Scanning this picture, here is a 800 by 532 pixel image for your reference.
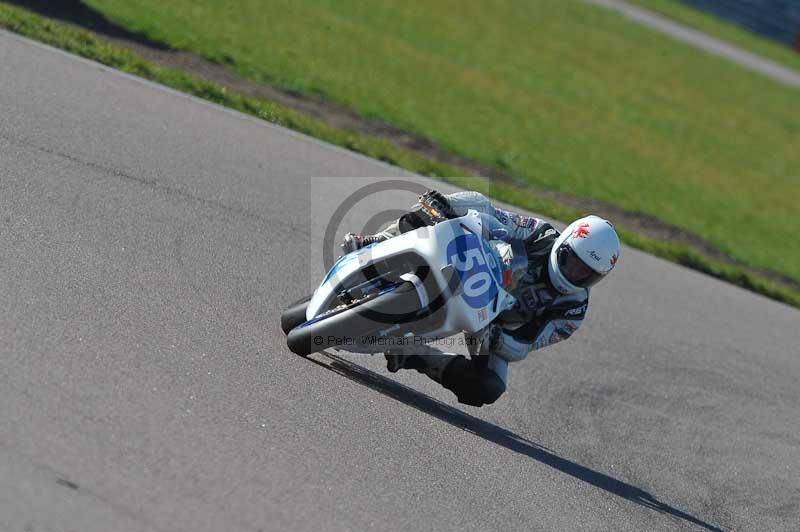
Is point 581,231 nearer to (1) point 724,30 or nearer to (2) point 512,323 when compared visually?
(2) point 512,323

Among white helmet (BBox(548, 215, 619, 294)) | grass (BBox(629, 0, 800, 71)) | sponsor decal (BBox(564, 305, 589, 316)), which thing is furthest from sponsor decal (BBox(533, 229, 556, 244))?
grass (BBox(629, 0, 800, 71))

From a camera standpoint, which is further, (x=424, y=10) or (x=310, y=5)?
(x=424, y=10)

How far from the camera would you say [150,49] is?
1312 centimetres

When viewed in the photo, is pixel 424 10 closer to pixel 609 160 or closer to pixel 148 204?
pixel 609 160

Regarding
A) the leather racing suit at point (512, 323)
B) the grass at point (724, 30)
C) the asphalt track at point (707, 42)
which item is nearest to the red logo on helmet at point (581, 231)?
the leather racing suit at point (512, 323)

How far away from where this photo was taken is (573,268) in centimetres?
666

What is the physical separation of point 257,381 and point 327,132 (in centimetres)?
652

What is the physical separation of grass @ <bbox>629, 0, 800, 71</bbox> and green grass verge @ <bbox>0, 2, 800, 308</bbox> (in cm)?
2302

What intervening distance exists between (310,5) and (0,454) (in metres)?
16.7

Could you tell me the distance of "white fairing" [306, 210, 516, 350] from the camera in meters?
5.96

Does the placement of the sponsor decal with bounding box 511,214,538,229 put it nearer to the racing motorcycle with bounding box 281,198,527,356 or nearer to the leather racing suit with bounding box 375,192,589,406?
the leather racing suit with bounding box 375,192,589,406

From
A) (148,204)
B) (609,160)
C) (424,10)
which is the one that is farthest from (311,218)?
(424,10)

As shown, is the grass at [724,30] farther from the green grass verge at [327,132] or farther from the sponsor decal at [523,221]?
the sponsor decal at [523,221]

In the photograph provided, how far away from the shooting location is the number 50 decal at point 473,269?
600 centimetres
